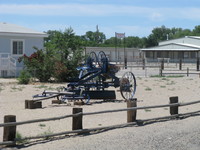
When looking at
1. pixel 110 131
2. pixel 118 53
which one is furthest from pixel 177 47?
pixel 110 131

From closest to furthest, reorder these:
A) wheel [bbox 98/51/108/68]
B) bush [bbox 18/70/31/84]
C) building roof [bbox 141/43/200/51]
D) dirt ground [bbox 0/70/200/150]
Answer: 1. dirt ground [bbox 0/70/200/150]
2. wheel [bbox 98/51/108/68]
3. bush [bbox 18/70/31/84]
4. building roof [bbox 141/43/200/51]

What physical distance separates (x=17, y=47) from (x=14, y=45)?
265mm

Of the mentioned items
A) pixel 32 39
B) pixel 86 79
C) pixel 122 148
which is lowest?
pixel 122 148

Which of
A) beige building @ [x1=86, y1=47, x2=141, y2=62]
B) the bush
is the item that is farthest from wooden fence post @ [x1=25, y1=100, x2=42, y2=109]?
beige building @ [x1=86, y1=47, x2=141, y2=62]

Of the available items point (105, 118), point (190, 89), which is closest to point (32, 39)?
point (190, 89)

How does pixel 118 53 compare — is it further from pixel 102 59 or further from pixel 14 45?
pixel 102 59

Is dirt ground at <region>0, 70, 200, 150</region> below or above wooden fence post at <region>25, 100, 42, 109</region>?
below

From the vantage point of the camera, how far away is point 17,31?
1348 inches

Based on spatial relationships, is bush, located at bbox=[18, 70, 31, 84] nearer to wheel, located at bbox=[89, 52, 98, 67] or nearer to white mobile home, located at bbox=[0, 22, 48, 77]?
white mobile home, located at bbox=[0, 22, 48, 77]

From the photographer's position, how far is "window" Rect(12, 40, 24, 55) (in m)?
33.9

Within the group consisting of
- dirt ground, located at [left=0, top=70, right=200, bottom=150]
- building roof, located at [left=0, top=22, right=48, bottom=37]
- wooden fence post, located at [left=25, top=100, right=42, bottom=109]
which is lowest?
dirt ground, located at [left=0, top=70, right=200, bottom=150]

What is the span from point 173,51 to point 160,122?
6141cm

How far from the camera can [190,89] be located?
24.9 metres

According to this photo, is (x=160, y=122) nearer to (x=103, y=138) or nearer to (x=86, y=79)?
(x=103, y=138)
